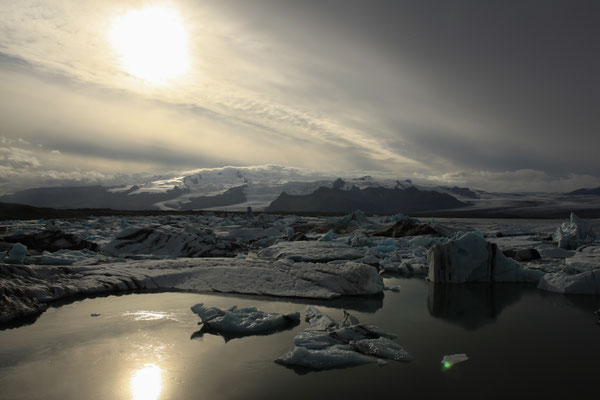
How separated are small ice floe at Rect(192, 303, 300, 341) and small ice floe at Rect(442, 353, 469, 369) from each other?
167cm

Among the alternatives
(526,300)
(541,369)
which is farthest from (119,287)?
(526,300)

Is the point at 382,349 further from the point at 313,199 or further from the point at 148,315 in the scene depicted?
the point at 313,199

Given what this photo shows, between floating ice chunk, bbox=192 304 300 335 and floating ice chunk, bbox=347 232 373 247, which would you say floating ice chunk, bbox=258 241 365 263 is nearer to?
floating ice chunk, bbox=347 232 373 247

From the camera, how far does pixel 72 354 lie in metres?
3.19

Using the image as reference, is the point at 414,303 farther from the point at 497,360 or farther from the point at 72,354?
the point at 72,354

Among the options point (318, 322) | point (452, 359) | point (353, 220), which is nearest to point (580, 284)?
point (452, 359)

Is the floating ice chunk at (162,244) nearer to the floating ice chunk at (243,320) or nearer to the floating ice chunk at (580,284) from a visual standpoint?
the floating ice chunk at (243,320)

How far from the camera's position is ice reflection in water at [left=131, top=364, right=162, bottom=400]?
2502mm

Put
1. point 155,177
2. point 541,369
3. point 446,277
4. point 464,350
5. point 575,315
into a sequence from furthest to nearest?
1. point 155,177
2. point 446,277
3. point 575,315
4. point 464,350
5. point 541,369

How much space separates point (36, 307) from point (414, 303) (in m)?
5.05

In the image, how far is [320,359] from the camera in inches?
118

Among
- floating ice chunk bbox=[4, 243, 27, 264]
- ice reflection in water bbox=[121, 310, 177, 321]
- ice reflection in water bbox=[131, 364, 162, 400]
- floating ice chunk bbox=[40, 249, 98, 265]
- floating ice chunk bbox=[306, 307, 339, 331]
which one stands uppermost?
floating ice chunk bbox=[4, 243, 27, 264]

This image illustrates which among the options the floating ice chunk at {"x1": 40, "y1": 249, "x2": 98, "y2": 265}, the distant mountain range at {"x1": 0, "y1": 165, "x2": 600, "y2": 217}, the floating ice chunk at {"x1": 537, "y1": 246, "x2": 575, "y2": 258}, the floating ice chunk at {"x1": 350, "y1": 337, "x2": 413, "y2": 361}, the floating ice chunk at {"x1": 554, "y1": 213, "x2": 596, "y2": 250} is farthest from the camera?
the distant mountain range at {"x1": 0, "y1": 165, "x2": 600, "y2": 217}

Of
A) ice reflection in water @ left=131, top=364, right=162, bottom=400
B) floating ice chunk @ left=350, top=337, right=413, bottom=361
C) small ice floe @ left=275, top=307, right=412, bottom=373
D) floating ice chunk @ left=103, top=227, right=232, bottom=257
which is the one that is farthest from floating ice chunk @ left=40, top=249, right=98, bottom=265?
floating ice chunk @ left=350, top=337, right=413, bottom=361
